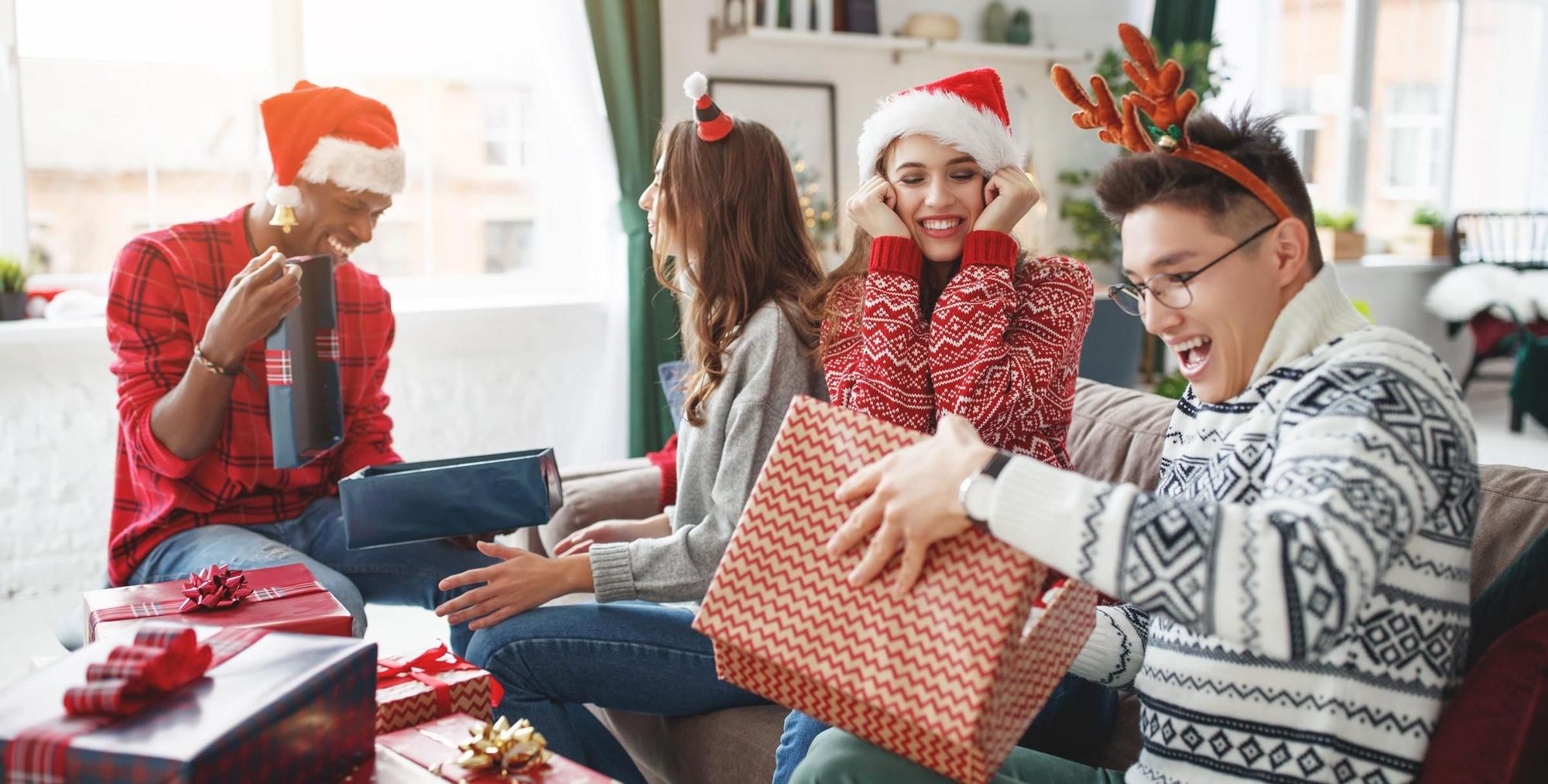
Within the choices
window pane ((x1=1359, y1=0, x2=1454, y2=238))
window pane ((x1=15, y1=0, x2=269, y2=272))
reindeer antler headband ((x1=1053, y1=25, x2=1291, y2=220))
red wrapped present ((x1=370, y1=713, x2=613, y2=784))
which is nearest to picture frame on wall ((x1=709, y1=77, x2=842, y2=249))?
window pane ((x1=15, y1=0, x2=269, y2=272))

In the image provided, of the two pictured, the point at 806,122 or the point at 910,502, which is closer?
the point at 910,502

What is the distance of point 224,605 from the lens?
147cm

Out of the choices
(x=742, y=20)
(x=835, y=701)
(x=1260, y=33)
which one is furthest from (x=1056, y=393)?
(x=1260, y=33)

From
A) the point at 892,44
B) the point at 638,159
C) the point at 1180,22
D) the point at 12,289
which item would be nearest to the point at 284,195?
the point at 12,289

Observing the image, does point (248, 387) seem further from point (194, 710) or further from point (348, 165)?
point (194, 710)

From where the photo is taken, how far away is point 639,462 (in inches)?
104

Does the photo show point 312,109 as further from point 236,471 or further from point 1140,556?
point 1140,556

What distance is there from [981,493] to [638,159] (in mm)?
3079

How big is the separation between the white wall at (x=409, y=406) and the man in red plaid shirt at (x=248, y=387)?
1377 mm

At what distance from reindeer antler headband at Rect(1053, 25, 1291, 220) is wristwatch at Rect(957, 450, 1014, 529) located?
1.12ft

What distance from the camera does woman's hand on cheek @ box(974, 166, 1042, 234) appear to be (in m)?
1.74

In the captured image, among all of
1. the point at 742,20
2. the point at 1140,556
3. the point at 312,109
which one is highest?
Result: the point at 742,20

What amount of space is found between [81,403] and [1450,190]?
266 inches

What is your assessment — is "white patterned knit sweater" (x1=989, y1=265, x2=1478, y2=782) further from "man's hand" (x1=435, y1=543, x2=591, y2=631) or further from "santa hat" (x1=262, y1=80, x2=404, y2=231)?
"santa hat" (x1=262, y1=80, x2=404, y2=231)
